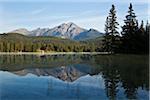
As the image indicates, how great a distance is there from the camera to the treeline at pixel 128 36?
42275 millimetres

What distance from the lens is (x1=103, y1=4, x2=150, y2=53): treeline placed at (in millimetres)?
42275

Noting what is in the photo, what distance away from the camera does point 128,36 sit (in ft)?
150

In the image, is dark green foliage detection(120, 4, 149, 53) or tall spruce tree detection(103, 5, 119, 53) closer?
dark green foliage detection(120, 4, 149, 53)

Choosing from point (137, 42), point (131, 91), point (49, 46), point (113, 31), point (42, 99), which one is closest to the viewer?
point (42, 99)

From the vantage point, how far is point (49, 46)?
172125 millimetres

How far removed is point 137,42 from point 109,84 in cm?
2954

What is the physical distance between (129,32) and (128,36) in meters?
1.14

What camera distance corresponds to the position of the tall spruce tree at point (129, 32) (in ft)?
145

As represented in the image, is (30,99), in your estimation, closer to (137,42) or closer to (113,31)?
(137,42)

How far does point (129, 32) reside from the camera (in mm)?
46594

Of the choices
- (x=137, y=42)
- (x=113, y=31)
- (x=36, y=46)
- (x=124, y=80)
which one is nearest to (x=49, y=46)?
(x=36, y=46)

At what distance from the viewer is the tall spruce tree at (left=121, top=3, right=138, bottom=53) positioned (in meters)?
44.2

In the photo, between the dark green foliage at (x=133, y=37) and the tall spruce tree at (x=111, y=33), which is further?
the tall spruce tree at (x=111, y=33)

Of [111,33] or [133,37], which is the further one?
[111,33]
